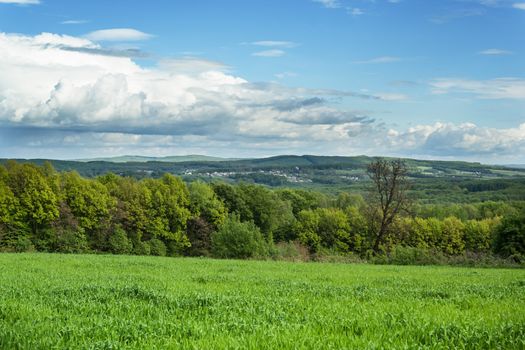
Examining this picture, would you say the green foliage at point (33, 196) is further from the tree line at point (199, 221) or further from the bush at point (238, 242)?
the bush at point (238, 242)

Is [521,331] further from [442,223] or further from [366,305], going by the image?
[442,223]

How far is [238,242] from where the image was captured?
5794 centimetres

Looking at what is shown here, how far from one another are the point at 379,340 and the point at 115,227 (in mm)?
72095

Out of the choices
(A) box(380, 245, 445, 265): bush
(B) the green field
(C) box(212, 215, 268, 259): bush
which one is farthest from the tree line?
(B) the green field

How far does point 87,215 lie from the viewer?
7388cm

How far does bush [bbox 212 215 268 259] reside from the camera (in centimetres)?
5769

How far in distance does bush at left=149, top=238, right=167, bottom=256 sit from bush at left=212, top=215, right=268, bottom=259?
20.8m

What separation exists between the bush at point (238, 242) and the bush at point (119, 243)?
21079mm

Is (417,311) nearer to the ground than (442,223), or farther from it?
farther from it

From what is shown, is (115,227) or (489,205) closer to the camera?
(115,227)

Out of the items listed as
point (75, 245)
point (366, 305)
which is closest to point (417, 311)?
point (366, 305)

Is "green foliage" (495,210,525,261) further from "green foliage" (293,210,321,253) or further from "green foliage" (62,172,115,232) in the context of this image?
"green foliage" (62,172,115,232)

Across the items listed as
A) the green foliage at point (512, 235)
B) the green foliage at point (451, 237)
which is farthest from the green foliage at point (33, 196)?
the green foliage at point (451, 237)

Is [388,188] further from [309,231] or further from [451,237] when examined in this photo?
[451,237]
